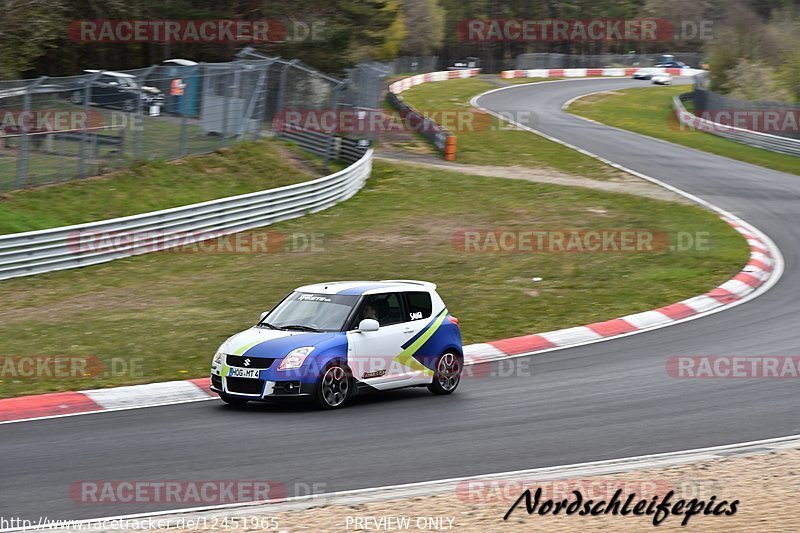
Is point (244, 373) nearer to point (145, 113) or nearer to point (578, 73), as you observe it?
A: point (145, 113)

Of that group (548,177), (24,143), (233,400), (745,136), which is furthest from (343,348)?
(745,136)

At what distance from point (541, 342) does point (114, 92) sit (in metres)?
11.6

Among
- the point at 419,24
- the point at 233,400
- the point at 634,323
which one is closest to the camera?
the point at 233,400

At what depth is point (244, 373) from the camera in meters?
11.0

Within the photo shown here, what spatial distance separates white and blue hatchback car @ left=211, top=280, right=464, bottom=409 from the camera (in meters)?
10.9

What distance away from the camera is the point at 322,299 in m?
12.0

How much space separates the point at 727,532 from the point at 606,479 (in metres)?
1.44

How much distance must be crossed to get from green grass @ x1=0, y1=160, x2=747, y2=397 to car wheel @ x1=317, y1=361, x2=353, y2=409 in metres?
2.50

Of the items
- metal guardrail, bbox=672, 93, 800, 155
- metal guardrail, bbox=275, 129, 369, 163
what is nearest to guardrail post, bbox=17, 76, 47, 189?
metal guardrail, bbox=275, 129, 369, 163

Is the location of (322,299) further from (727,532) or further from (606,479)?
(727,532)

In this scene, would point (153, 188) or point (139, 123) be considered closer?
point (139, 123)

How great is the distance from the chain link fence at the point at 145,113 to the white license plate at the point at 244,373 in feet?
37.8

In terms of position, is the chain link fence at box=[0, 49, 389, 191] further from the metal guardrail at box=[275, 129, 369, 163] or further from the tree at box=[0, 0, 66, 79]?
the tree at box=[0, 0, 66, 79]

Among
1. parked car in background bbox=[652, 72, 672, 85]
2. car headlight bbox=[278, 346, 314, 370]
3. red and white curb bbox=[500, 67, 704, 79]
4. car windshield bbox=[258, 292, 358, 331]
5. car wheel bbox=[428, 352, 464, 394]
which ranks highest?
car windshield bbox=[258, 292, 358, 331]
